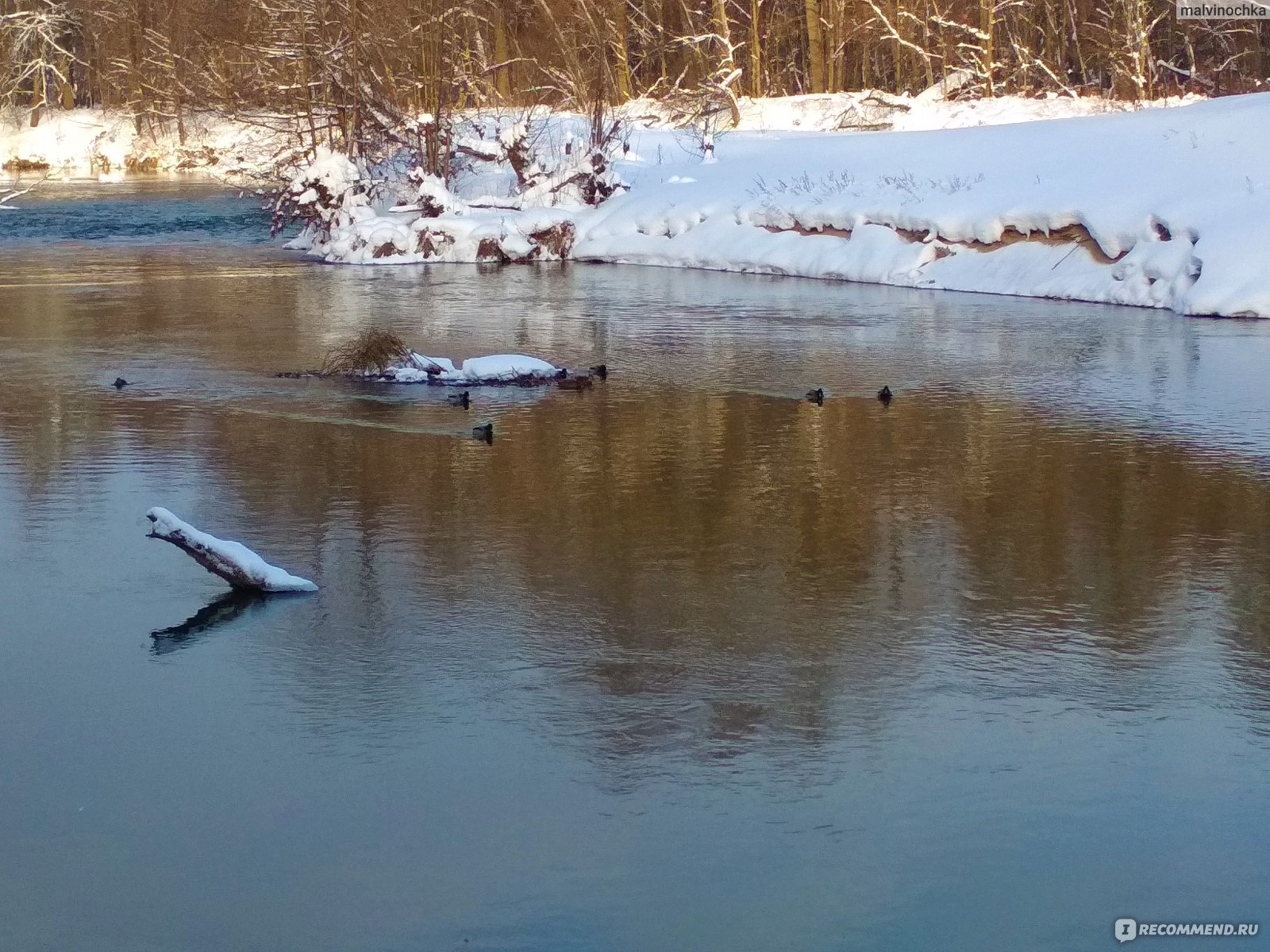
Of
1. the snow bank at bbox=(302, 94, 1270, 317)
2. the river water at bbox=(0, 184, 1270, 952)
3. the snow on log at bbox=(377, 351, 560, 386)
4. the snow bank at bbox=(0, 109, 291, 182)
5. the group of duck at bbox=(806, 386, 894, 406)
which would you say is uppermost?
the snow bank at bbox=(0, 109, 291, 182)

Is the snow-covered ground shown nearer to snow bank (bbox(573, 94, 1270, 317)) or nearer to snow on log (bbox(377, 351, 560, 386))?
snow bank (bbox(573, 94, 1270, 317))

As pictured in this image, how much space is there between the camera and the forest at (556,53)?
3672 centimetres

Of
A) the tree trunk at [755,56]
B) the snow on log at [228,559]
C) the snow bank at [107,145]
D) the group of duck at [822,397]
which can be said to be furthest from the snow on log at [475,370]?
the snow bank at [107,145]

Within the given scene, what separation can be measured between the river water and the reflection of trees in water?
4 cm

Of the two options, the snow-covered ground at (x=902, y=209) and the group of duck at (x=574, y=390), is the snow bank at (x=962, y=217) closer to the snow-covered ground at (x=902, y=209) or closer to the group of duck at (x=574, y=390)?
the snow-covered ground at (x=902, y=209)

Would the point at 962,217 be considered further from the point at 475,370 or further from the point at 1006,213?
the point at 475,370

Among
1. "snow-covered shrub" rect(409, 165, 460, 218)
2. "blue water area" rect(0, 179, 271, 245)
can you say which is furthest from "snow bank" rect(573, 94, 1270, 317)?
"blue water area" rect(0, 179, 271, 245)

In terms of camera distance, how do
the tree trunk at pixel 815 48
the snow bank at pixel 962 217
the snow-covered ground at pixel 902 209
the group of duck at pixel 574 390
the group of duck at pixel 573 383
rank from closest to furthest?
the group of duck at pixel 574 390, the group of duck at pixel 573 383, the snow bank at pixel 962 217, the snow-covered ground at pixel 902 209, the tree trunk at pixel 815 48

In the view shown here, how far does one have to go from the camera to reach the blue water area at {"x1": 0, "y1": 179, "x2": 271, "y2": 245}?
35.4 meters

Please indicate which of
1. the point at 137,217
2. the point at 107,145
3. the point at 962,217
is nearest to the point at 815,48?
the point at 137,217

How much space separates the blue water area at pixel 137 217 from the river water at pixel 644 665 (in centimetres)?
1984

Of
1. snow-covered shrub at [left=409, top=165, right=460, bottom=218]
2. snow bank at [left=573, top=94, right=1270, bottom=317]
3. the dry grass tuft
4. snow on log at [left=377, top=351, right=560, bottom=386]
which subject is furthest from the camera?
snow-covered shrub at [left=409, top=165, right=460, bottom=218]

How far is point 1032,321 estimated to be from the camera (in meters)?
20.6

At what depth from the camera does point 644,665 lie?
26.3ft
